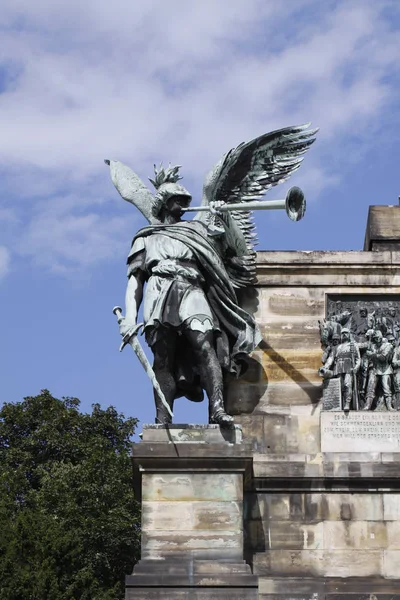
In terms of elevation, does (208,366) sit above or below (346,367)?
below

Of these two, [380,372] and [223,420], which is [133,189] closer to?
[223,420]

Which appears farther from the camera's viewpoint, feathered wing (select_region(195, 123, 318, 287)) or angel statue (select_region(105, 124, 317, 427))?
feathered wing (select_region(195, 123, 318, 287))

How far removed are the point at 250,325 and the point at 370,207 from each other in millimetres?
2471

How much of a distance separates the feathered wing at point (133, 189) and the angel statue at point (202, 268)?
13mm

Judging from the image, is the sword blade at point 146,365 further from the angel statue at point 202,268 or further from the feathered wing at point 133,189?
the feathered wing at point 133,189

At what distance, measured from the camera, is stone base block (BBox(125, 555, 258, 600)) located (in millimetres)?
14891

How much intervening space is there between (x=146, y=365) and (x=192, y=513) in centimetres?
188

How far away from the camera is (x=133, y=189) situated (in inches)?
704

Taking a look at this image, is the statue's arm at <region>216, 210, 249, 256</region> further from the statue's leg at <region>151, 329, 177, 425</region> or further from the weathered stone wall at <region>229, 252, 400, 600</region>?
the statue's leg at <region>151, 329, 177, 425</region>

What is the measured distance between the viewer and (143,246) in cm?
1708

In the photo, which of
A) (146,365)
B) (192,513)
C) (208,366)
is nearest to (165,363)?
(146,365)

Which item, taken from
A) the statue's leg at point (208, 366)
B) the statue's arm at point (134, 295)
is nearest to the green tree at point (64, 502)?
the statue's arm at point (134, 295)

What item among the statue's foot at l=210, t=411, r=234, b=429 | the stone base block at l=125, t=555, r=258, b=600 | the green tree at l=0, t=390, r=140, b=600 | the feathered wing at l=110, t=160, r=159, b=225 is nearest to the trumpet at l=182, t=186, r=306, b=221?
the feathered wing at l=110, t=160, r=159, b=225

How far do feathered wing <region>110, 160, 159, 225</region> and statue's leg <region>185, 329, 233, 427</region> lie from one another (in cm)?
186
